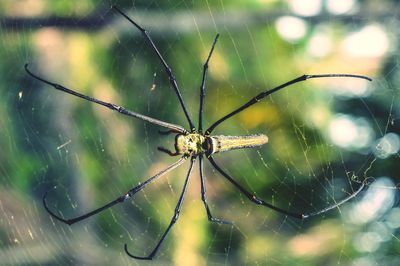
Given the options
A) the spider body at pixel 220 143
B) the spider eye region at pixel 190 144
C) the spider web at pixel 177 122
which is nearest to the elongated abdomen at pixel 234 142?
the spider body at pixel 220 143

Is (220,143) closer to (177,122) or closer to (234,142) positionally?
(234,142)

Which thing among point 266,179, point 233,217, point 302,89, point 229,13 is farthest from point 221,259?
point 229,13

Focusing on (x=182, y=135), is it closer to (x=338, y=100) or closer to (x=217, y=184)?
(x=217, y=184)

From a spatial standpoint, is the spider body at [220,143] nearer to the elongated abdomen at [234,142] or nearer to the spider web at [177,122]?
the elongated abdomen at [234,142]

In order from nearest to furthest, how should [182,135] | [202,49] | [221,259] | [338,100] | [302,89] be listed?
[182,135] < [302,89] < [202,49] < [338,100] < [221,259]

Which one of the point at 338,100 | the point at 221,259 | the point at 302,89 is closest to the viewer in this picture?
the point at 302,89

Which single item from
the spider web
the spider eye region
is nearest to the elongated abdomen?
the spider eye region

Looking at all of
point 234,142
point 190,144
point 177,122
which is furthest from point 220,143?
point 177,122
